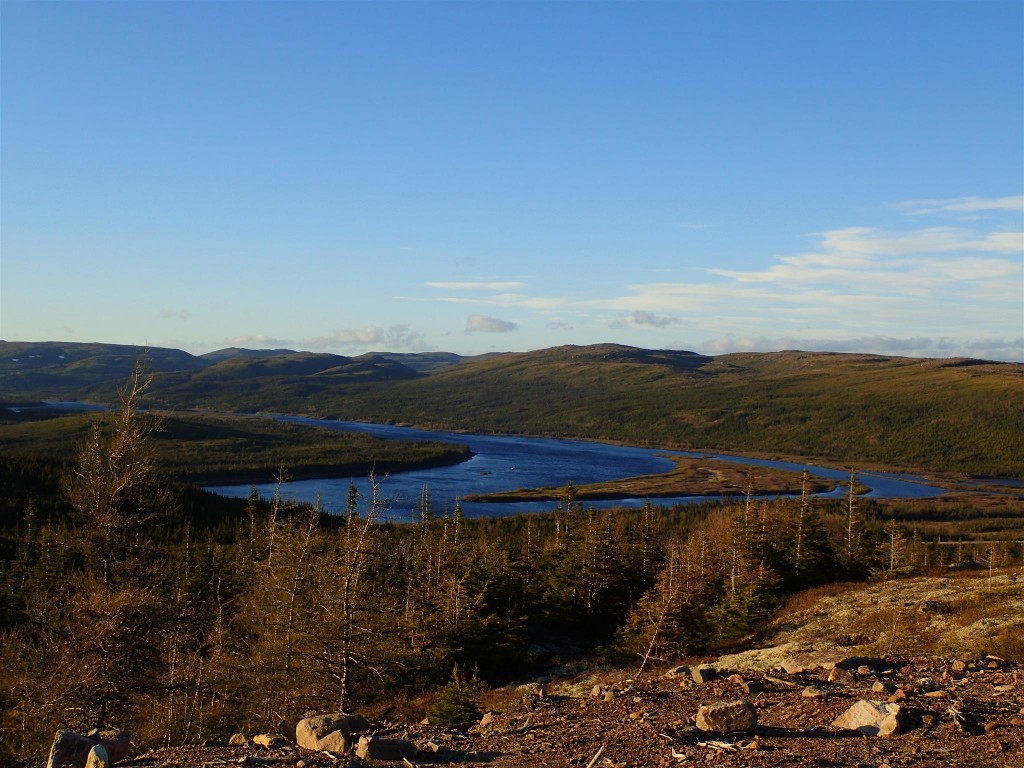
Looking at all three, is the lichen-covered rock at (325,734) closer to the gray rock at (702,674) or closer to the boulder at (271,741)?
the boulder at (271,741)

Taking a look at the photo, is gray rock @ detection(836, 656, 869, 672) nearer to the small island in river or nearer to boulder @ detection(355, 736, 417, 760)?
boulder @ detection(355, 736, 417, 760)

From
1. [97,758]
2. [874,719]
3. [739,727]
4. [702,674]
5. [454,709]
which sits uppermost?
[874,719]

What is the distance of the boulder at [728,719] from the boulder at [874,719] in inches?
66.9

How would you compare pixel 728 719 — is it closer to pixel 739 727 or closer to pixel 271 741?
pixel 739 727

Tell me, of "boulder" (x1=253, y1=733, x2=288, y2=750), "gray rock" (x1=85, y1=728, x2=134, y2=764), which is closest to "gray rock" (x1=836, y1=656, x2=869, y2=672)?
"boulder" (x1=253, y1=733, x2=288, y2=750)

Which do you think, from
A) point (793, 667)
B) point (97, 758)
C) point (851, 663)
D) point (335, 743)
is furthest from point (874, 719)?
point (97, 758)

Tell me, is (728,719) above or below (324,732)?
above

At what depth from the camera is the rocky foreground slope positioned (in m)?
12.9

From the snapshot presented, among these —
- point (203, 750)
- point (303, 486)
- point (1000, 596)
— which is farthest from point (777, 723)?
point (303, 486)

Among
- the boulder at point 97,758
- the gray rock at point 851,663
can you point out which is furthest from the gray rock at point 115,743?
the gray rock at point 851,663

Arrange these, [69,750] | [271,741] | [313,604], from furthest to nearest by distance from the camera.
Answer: [313,604] → [271,741] → [69,750]

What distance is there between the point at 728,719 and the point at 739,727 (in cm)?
23

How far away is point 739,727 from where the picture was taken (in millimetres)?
14117

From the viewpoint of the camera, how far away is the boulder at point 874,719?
45.5ft
